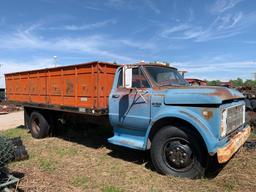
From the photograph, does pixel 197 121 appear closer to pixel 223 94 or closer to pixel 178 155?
pixel 223 94

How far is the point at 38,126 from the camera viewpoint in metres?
9.50

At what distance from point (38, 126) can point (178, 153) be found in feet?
19.2

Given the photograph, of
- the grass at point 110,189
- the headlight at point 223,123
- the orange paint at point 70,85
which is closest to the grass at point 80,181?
the grass at point 110,189

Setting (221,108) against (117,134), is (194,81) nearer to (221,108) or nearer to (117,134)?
(117,134)

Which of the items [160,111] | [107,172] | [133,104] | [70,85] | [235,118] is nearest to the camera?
[160,111]

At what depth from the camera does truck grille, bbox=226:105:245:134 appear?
5.19m

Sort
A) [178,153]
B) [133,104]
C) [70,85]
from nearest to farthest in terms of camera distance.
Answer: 1. [178,153]
2. [133,104]
3. [70,85]

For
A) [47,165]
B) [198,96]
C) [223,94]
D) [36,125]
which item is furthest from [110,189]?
[36,125]

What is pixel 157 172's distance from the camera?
18.3 ft

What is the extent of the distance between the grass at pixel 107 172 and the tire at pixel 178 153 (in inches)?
6.4

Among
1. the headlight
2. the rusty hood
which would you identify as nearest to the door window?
the rusty hood

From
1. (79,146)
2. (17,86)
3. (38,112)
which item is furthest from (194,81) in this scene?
(17,86)

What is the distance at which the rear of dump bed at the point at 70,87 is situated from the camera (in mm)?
6660

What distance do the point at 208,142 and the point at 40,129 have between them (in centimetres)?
619
